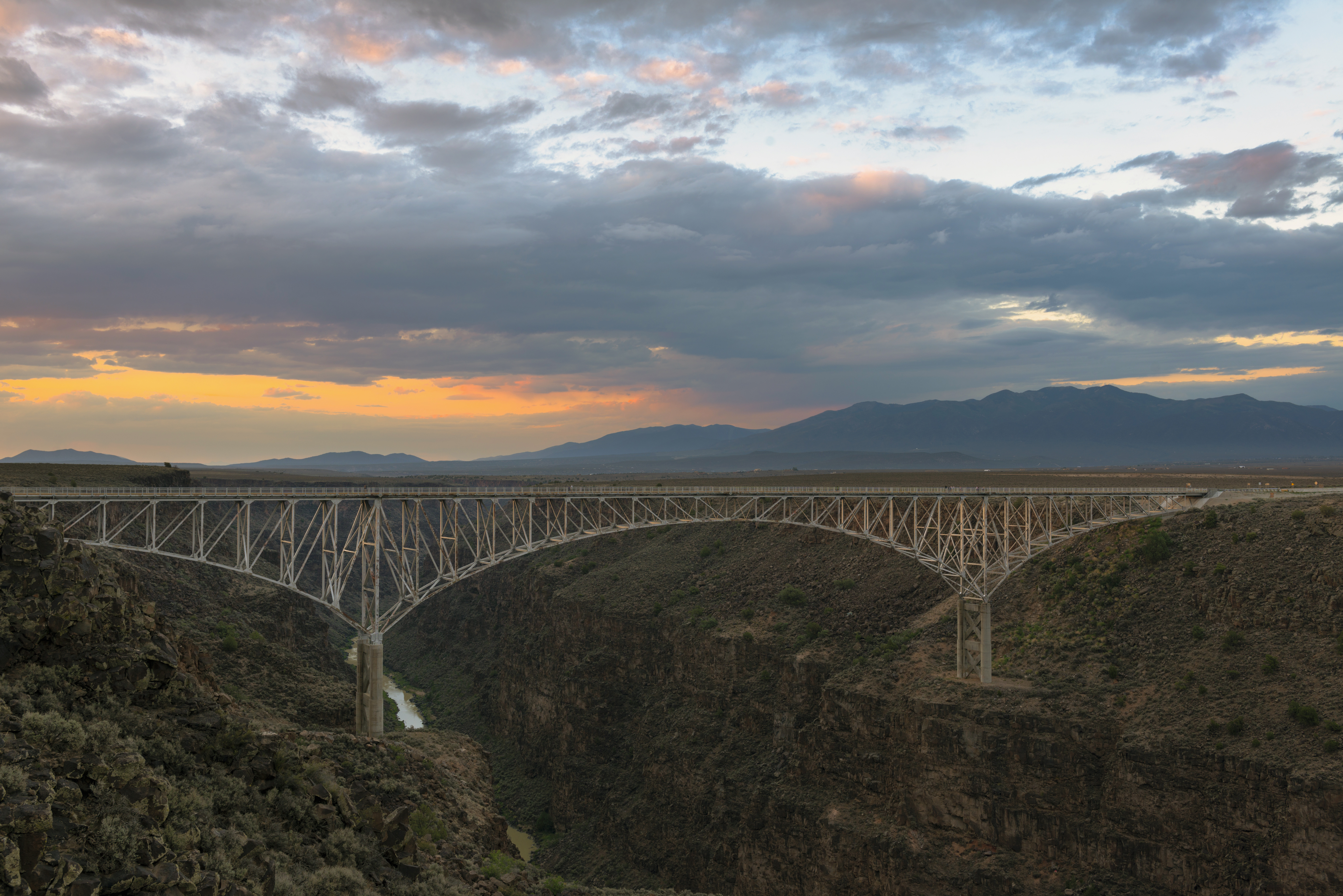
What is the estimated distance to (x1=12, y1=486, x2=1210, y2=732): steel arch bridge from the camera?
39250 millimetres

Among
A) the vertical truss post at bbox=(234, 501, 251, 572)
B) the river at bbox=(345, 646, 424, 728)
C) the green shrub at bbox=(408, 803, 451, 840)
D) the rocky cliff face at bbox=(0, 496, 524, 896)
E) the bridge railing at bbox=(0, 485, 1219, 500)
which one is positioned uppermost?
the bridge railing at bbox=(0, 485, 1219, 500)

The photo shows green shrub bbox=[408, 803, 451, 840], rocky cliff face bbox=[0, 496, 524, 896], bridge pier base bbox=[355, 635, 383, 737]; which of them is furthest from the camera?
bridge pier base bbox=[355, 635, 383, 737]

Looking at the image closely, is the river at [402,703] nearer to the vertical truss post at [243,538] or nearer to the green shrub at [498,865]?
the vertical truss post at [243,538]

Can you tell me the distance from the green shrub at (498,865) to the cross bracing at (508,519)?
12.8 m

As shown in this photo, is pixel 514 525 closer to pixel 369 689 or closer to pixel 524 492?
pixel 524 492

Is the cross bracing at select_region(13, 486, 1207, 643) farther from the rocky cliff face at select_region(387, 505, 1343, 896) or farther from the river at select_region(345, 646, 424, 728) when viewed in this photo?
the river at select_region(345, 646, 424, 728)

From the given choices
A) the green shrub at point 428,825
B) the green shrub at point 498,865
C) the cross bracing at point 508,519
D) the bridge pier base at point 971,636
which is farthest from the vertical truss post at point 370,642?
the bridge pier base at point 971,636

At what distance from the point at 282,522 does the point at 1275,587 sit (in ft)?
188

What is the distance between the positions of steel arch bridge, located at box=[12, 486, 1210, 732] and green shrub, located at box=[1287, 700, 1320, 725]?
51.0ft

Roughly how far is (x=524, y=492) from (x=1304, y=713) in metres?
43.0

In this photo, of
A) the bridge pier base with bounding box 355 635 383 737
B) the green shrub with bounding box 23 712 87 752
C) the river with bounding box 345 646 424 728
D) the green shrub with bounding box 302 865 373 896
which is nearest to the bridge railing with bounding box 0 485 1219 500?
the bridge pier base with bounding box 355 635 383 737

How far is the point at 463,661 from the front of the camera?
10675 centimetres

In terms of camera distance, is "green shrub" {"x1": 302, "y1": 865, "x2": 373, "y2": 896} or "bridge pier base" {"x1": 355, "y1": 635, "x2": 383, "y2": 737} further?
"bridge pier base" {"x1": 355, "y1": 635, "x2": 383, "y2": 737}

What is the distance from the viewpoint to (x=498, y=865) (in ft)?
88.3
